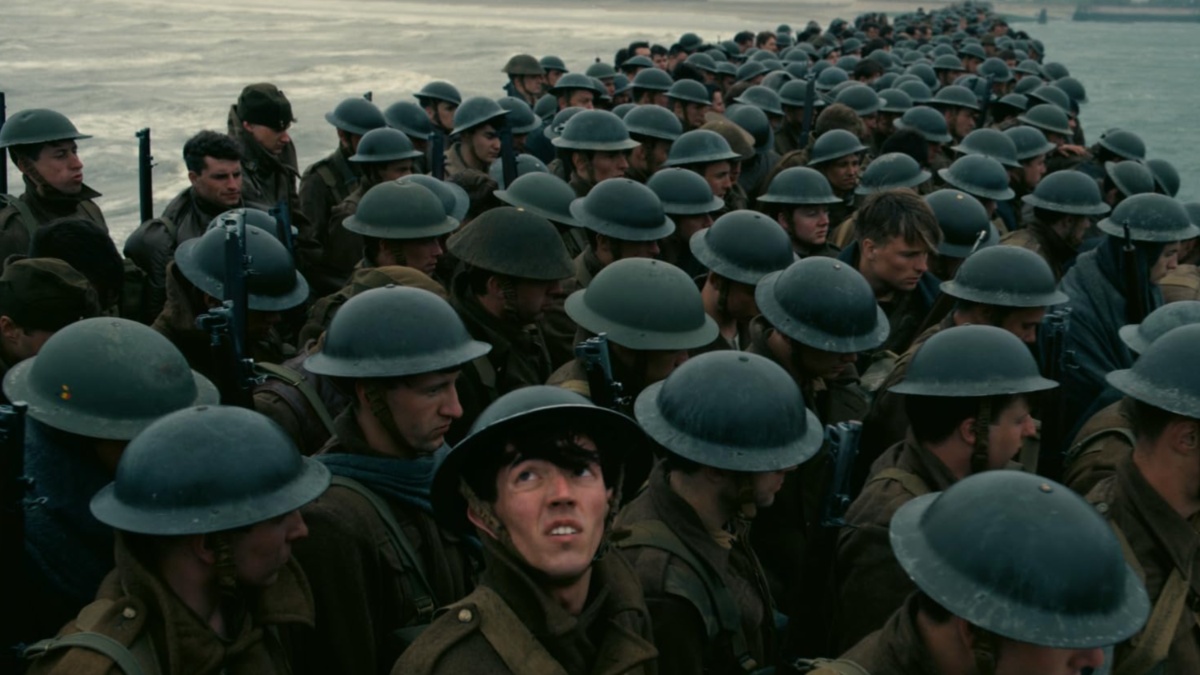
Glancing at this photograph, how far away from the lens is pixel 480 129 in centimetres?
1016

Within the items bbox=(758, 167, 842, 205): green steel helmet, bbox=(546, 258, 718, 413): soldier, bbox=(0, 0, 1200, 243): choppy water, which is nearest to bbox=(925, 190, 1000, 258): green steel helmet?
bbox=(758, 167, 842, 205): green steel helmet

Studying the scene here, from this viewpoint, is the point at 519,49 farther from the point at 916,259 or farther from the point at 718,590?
the point at 718,590

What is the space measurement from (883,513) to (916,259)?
2737mm

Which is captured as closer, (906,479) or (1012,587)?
(1012,587)

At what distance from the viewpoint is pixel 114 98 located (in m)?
25.4

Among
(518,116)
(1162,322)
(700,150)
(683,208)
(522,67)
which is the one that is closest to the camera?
(1162,322)

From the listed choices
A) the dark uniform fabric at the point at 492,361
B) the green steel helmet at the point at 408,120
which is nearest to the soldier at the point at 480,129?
the green steel helmet at the point at 408,120

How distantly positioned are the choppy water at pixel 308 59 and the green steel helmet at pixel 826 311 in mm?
11647

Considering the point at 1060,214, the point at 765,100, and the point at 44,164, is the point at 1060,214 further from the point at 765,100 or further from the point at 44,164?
the point at 44,164

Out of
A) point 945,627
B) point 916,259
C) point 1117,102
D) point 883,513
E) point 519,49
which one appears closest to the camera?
point 945,627

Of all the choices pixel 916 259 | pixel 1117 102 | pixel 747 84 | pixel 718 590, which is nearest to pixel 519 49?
pixel 1117 102

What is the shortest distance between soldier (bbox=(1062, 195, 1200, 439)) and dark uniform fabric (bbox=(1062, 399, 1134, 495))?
1694mm

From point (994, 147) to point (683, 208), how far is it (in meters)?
4.08

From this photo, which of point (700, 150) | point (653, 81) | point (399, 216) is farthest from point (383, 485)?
point (653, 81)
